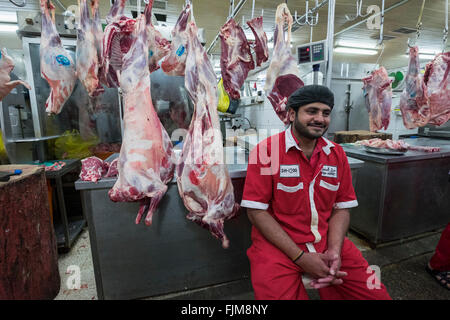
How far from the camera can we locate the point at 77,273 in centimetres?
217

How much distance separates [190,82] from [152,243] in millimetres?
1151

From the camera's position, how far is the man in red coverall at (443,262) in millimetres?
1945

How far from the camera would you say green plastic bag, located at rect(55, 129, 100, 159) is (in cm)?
339

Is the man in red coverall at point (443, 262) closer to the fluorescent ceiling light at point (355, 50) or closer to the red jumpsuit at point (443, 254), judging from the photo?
the red jumpsuit at point (443, 254)

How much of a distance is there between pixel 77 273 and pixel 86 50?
6.19 feet

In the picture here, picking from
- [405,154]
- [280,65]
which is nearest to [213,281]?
[280,65]

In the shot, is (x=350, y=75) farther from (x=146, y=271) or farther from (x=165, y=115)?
(x=146, y=271)

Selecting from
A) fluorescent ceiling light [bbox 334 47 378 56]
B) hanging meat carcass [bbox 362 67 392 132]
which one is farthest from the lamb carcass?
fluorescent ceiling light [bbox 334 47 378 56]

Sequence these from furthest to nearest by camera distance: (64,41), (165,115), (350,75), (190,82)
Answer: (350,75) < (165,115) < (64,41) < (190,82)

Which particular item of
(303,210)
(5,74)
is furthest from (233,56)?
(5,74)

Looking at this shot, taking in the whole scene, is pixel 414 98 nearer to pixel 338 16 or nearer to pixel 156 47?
pixel 156 47

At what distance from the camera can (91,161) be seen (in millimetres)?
1646

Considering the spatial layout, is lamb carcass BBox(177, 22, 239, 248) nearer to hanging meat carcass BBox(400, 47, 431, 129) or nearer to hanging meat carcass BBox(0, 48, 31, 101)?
hanging meat carcass BBox(0, 48, 31, 101)

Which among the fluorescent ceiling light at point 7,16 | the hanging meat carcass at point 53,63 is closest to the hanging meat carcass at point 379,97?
the hanging meat carcass at point 53,63
